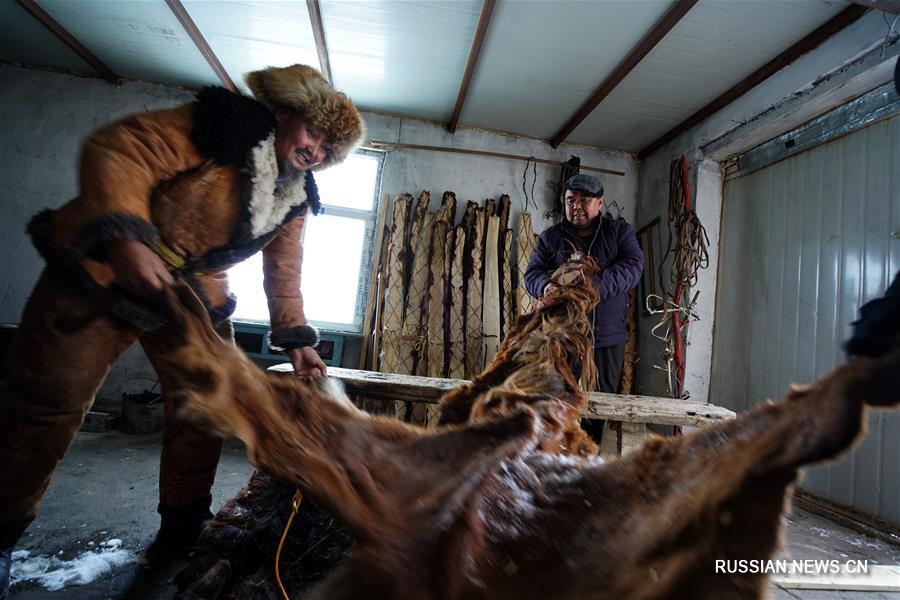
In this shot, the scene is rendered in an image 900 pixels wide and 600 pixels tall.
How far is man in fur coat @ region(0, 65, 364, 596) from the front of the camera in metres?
1.35

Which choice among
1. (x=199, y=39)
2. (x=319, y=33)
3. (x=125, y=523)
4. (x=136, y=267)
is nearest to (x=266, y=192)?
(x=136, y=267)

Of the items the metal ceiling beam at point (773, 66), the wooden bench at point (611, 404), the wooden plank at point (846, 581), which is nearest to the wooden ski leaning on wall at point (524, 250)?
the metal ceiling beam at point (773, 66)

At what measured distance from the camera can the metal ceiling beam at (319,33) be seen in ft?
11.2

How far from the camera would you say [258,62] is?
14.2 feet

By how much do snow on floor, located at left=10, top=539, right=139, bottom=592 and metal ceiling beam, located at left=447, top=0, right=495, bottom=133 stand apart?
13.1 feet

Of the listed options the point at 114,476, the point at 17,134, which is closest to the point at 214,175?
the point at 114,476

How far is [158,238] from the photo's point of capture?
1368mm

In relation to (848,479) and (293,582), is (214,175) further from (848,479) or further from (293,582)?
(848,479)

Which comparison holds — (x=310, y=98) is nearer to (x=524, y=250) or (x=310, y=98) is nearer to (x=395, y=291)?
(x=395, y=291)

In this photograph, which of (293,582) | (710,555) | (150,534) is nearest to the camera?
(710,555)

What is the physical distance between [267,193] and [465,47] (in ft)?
9.52

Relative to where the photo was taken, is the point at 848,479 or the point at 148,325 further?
the point at 848,479

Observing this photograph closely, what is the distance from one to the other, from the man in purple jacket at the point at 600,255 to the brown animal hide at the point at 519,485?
226cm

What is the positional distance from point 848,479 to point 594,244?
2427mm
